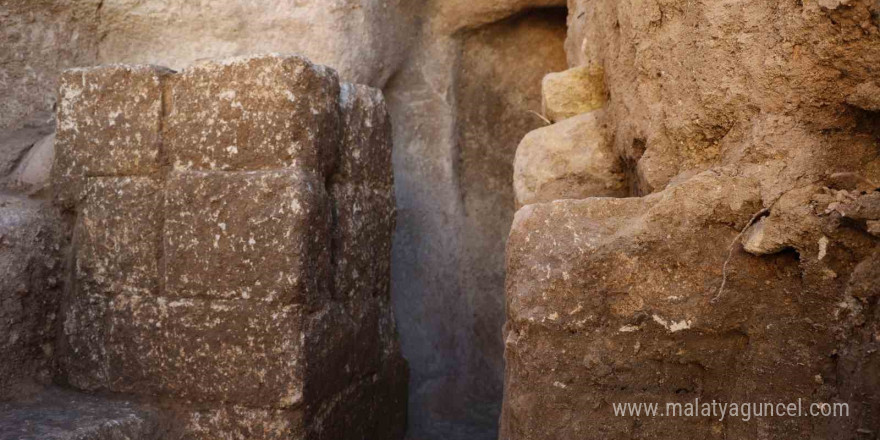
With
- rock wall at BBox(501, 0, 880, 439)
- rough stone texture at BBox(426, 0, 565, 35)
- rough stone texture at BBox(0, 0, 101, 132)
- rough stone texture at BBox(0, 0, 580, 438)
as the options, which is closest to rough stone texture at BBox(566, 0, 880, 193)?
rock wall at BBox(501, 0, 880, 439)

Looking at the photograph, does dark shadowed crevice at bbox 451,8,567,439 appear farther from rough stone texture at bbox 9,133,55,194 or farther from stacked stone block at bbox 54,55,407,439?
rough stone texture at bbox 9,133,55,194

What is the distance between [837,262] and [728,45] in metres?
0.48

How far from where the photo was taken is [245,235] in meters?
2.05

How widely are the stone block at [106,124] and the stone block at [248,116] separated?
6 centimetres

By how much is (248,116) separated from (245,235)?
321 millimetres

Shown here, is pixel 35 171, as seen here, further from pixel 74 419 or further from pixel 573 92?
pixel 573 92

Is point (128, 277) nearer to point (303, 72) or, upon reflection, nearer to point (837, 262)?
point (303, 72)

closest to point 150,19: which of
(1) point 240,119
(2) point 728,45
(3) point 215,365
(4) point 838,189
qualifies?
(1) point 240,119

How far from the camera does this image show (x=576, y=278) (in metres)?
1.58

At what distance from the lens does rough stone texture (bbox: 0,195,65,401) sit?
2115 millimetres

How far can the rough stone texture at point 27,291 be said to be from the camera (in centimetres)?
212

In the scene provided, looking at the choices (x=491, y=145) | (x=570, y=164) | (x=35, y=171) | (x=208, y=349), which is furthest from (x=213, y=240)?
(x=491, y=145)

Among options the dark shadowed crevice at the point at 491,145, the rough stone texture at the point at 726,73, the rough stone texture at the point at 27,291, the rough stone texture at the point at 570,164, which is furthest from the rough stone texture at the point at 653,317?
the dark shadowed crevice at the point at 491,145

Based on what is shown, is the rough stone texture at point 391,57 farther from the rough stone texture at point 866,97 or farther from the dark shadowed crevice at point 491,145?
the rough stone texture at point 866,97
